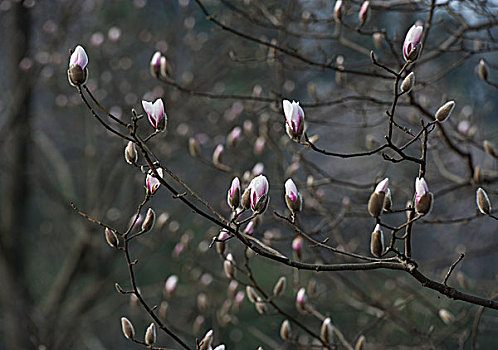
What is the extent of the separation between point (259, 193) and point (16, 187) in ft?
11.2

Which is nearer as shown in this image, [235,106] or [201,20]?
[235,106]

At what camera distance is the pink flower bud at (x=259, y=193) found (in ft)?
3.40

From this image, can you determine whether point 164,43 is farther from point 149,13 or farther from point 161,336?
point 161,336

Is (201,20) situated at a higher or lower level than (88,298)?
A: higher

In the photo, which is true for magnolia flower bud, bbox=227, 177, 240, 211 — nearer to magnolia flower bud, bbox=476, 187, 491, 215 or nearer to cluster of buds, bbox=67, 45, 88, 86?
cluster of buds, bbox=67, 45, 88, 86

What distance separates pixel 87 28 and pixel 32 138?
1129 millimetres

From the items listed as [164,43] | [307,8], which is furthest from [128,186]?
[307,8]

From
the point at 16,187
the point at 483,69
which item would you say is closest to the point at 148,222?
the point at 483,69

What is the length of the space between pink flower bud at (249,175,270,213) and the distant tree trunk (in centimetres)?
315

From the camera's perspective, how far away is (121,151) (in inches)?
162

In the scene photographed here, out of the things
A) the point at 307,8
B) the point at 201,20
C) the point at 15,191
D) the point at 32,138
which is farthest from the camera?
the point at 201,20

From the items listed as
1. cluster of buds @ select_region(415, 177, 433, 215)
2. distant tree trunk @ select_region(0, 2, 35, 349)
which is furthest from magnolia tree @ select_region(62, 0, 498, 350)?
distant tree trunk @ select_region(0, 2, 35, 349)

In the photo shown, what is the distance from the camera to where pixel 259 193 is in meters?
1.04

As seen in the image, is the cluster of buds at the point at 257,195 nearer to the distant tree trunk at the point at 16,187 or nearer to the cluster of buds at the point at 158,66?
the cluster of buds at the point at 158,66
